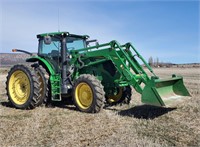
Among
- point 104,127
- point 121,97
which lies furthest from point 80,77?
point 104,127

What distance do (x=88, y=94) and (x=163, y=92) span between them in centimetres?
206

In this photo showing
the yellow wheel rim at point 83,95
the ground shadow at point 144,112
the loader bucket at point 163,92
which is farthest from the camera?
the yellow wheel rim at point 83,95

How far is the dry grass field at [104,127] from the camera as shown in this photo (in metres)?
4.68

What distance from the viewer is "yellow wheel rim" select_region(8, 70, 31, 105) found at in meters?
8.12

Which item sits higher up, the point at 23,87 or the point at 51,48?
the point at 51,48

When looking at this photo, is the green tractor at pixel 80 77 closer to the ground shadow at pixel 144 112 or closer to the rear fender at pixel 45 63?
the rear fender at pixel 45 63

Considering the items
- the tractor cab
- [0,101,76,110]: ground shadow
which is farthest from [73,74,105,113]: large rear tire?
the tractor cab

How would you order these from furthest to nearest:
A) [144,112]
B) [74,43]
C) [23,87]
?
[74,43] < [23,87] < [144,112]

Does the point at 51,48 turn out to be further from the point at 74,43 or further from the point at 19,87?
the point at 19,87

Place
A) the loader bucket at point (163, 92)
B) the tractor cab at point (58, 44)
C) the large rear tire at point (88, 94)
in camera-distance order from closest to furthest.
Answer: the loader bucket at point (163, 92) < the large rear tire at point (88, 94) < the tractor cab at point (58, 44)

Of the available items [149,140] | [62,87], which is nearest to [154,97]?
[149,140]

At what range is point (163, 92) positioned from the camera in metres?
6.98

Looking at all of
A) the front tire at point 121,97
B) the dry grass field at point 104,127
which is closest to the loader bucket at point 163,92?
the dry grass field at point 104,127

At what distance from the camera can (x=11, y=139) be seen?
4.89 meters
